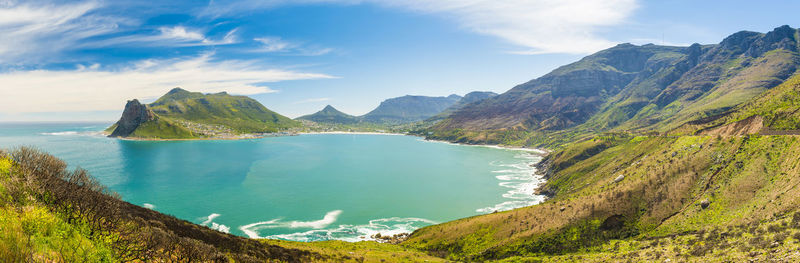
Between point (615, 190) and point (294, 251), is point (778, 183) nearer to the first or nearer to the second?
point (615, 190)

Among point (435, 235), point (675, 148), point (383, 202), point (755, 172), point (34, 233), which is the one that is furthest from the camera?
point (383, 202)

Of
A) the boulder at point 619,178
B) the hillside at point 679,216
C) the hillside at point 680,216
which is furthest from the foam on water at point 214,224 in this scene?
the boulder at point 619,178

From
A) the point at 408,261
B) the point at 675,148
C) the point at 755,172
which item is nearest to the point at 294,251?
the point at 408,261

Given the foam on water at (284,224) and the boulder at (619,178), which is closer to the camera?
the boulder at (619,178)

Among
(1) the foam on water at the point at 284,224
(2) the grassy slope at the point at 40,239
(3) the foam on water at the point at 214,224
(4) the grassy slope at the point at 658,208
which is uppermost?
(2) the grassy slope at the point at 40,239

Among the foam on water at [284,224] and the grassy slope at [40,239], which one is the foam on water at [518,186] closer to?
the foam on water at [284,224]

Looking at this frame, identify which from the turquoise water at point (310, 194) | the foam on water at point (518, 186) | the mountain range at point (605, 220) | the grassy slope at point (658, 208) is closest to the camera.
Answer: the mountain range at point (605, 220)

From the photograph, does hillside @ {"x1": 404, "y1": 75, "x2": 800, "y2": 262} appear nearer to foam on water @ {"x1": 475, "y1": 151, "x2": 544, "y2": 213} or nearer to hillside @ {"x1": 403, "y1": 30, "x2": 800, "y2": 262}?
hillside @ {"x1": 403, "y1": 30, "x2": 800, "y2": 262}

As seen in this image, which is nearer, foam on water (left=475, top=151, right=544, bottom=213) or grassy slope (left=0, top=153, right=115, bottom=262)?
grassy slope (left=0, top=153, right=115, bottom=262)

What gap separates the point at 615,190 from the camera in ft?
239

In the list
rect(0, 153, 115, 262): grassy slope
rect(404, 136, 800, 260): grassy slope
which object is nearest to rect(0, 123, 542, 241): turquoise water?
rect(404, 136, 800, 260): grassy slope

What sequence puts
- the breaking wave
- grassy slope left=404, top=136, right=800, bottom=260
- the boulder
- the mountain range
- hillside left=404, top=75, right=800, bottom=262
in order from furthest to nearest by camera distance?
the boulder → the breaking wave → grassy slope left=404, top=136, right=800, bottom=260 → hillside left=404, top=75, right=800, bottom=262 → the mountain range

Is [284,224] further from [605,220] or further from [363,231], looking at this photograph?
[605,220]

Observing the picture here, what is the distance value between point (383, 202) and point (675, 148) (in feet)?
324
